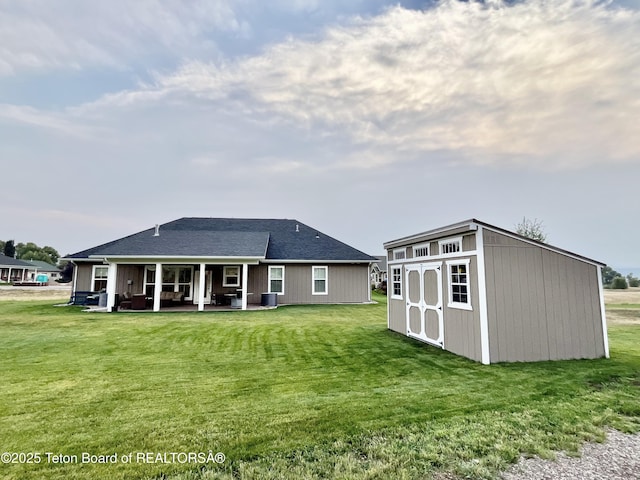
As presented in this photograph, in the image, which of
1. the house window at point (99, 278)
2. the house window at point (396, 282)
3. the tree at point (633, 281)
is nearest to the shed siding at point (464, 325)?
the house window at point (396, 282)

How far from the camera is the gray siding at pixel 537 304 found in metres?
6.17

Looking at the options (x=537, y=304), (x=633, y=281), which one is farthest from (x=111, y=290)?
(x=633, y=281)

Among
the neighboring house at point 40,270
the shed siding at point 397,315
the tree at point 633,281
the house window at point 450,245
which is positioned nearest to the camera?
the house window at point 450,245

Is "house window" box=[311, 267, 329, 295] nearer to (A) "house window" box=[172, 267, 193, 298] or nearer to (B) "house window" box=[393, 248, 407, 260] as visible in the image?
(A) "house window" box=[172, 267, 193, 298]

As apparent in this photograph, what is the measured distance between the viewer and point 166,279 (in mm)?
17203

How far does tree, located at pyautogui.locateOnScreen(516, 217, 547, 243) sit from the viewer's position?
2711 cm

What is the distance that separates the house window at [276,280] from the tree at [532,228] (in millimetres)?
22710

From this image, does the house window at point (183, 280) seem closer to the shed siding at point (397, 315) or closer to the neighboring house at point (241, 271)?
the neighboring house at point (241, 271)

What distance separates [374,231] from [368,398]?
30.7 metres

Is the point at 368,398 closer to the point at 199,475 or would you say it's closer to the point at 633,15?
the point at 199,475

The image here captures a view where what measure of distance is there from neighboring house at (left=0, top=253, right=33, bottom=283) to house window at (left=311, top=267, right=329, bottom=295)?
5210 cm

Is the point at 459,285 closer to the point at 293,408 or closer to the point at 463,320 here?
the point at 463,320

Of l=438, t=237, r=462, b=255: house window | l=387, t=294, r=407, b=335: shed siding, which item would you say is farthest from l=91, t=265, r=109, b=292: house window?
l=438, t=237, r=462, b=255: house window

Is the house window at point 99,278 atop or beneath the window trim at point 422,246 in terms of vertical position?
beneath
